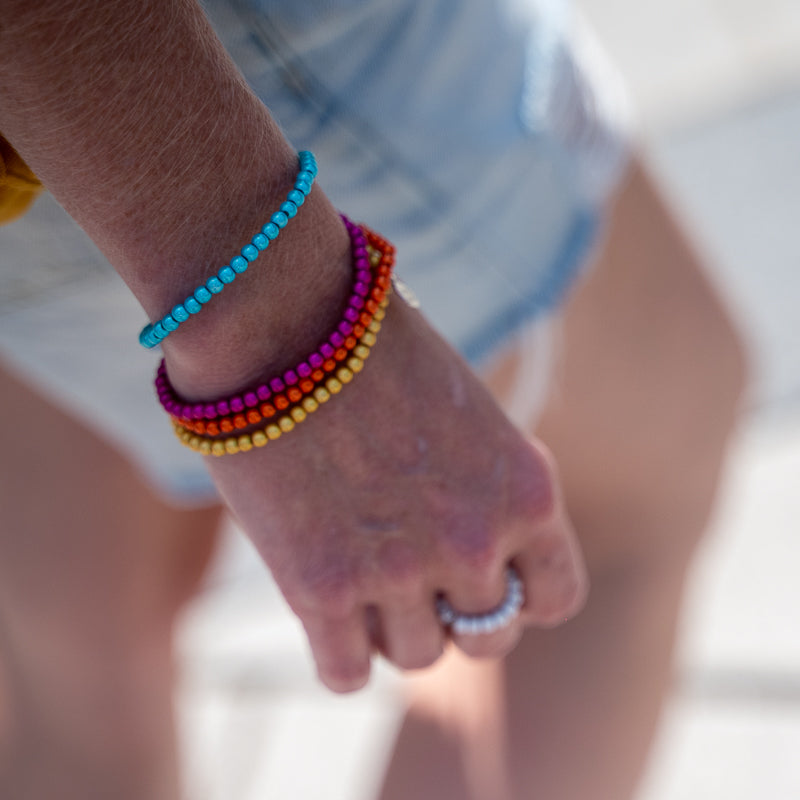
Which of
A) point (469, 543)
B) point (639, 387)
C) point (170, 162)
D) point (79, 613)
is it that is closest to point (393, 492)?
point (469, 543)

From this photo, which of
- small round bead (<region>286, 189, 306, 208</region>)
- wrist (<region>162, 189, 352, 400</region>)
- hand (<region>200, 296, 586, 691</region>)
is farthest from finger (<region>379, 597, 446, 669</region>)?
small round bead (<region>286, 189, 306, 208</region>)

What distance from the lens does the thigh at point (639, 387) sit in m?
1.26

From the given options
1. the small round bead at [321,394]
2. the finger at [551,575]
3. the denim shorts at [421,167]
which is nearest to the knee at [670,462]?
the denim shorts at [421,167]

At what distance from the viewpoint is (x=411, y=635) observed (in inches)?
32.9

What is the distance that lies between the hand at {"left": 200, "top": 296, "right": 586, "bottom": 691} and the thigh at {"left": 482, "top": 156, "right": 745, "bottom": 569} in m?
0.44

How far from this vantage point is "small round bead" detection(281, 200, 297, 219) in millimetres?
690

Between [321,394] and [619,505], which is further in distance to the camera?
[619,505]

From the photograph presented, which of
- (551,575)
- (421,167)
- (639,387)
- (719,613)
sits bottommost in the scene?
(719,613)

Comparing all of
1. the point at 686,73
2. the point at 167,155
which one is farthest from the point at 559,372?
the point at 686,73

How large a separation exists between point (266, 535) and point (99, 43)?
391 millimetres

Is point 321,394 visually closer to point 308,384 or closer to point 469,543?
point 308,384

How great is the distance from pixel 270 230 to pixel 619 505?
0.80m

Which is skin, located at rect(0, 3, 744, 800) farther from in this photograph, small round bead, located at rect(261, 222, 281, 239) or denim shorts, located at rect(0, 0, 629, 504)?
small round bead, located at rect(261, 222, 281, 239)

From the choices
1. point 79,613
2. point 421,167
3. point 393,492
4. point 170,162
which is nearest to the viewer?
point 170,162
